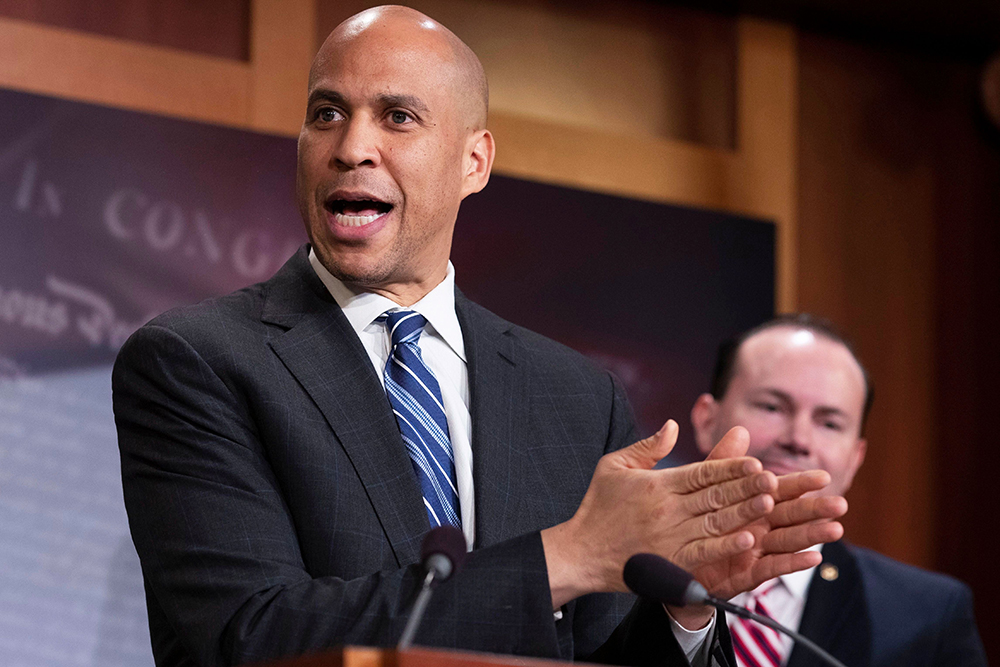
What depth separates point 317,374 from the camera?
1725 millimetres

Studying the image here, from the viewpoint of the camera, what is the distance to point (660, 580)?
55.1 inches

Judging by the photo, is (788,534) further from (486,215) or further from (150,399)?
(486,215)

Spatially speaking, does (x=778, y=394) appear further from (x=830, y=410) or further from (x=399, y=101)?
(x=399, y=101)

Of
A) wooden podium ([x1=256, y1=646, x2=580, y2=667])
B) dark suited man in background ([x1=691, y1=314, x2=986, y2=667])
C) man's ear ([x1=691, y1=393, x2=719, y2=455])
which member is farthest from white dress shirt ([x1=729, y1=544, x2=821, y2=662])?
wooden podium ([x1=256, y1=646, x2=580, y2=667])

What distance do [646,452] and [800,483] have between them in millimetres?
196

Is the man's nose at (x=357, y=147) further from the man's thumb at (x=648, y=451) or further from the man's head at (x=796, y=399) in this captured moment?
the man's head at (x=796, y=399)

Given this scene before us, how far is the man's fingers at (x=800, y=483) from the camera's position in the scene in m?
1.47

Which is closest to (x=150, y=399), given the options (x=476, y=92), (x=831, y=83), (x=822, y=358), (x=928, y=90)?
(x=476, y=92)

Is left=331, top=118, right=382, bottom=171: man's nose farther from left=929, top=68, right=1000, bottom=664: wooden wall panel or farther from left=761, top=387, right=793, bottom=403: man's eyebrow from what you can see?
left=929, top=68, right=1000, bottom=664: wooden wall panel

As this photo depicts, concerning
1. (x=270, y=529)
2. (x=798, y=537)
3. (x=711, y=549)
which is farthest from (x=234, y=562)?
(x=798, y=537)

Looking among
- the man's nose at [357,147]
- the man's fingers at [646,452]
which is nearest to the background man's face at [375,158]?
the man's nose at [357,147]

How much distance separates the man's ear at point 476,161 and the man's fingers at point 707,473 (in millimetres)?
742

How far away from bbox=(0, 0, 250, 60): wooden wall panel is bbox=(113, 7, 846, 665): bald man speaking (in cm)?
172

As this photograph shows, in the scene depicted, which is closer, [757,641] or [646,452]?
[646,452]
